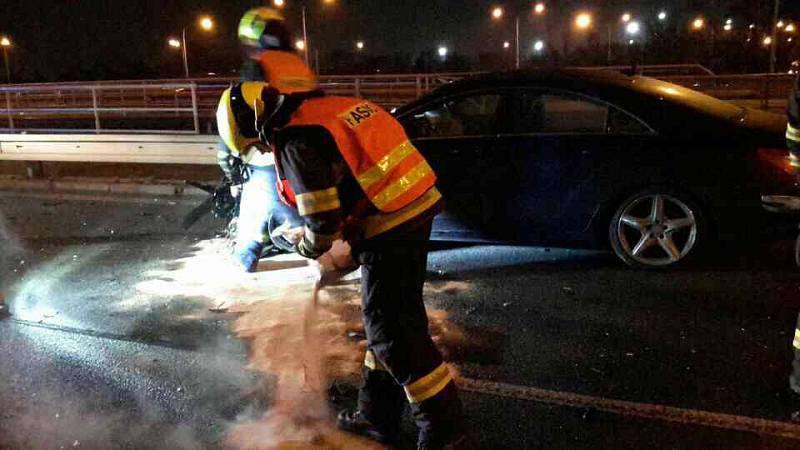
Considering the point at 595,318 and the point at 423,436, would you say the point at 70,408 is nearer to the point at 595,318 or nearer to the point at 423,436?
the point at 423,436

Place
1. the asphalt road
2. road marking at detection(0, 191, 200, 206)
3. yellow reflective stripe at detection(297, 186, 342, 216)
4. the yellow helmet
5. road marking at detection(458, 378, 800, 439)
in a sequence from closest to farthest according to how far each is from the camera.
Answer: yellow reflective stripe at detection(297, 186, 342, 216), the yellow helmet, road marking at detection(458, 378, 800, 439), the asphalt road, road marking at detection(0, 191, 200, 206)

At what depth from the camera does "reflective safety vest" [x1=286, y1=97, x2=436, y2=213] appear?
2.85 m

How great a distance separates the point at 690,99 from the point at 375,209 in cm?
364

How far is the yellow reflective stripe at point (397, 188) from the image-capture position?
288 centimetres

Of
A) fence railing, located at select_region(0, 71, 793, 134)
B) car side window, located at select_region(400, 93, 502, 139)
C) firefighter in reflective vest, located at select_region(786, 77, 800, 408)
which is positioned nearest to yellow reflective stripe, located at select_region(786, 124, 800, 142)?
firefighter in reflective vest, located at select_region(786, 77, 800, 408)

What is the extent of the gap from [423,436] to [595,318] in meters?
2.08

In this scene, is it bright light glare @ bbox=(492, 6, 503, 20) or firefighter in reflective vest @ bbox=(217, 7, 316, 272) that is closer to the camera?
firefighter in reflective vest @ bbox=(217, 7, 316, 272)

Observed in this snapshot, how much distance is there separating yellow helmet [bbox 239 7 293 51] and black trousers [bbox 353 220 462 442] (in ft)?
3.10

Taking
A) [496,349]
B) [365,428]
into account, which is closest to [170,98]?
[496,349]

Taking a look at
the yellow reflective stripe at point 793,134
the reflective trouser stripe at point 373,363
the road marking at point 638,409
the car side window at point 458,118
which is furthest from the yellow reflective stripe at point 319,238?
the car side window at point 458,118

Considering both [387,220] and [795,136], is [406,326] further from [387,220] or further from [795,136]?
[795,136]

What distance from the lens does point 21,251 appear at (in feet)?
23.6

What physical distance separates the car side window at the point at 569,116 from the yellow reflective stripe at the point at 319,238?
316 centimetres

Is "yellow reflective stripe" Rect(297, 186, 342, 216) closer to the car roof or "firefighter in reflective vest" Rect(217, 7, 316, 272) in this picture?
"firefighter in reflective vest" Rect(217, 7, 316, 272)
